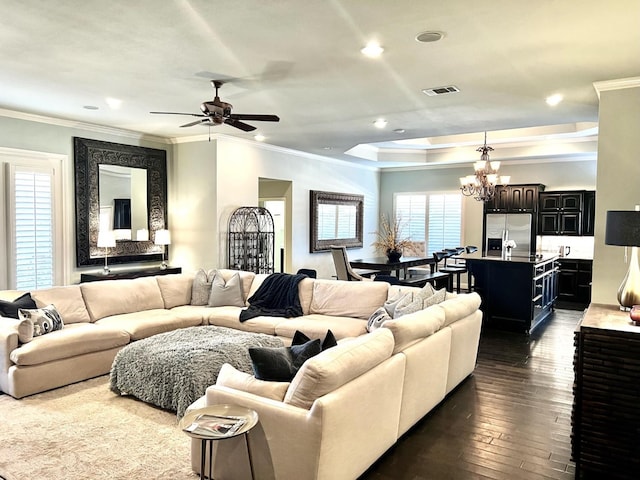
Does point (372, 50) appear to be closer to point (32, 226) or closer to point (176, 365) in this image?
point (176, 365)

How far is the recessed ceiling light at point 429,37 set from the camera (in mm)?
3316

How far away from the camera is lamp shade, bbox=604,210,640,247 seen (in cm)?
299

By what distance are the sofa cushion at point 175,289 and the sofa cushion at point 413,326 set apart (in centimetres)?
361

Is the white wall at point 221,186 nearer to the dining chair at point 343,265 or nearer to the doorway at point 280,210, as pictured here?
the doorway at point 280,210

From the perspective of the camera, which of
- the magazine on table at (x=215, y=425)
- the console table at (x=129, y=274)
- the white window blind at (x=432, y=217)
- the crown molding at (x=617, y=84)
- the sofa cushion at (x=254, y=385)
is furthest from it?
the white window blind at (x=432, y=217)

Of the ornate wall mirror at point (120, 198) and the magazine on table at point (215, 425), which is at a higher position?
the ornate wall mirror at point (120, 198)

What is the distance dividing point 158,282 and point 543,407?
181 inches

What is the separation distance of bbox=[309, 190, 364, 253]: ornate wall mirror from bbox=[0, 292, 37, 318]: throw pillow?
5341 millimetres

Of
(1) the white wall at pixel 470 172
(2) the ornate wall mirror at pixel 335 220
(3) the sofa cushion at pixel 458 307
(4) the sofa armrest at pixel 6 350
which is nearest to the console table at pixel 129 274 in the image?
(4) the sofa armrest at pixel 6 350

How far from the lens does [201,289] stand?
6.16 metres

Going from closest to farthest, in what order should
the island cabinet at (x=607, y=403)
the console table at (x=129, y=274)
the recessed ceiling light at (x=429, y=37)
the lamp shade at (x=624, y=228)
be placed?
1. the island cabinet at (x=607, y=403)
2. the lamp shade at (x=624, y=228)
3. the recessed ceiling light at (x=429, y=37)
4. the console table at (x=129, y=274)

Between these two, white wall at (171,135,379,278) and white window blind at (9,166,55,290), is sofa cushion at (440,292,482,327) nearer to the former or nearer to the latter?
white wall at (171,135,379,278)

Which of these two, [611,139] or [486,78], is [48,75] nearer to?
[486,78]

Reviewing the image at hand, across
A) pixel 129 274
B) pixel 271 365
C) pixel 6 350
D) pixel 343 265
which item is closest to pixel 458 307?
pixel 271 365
